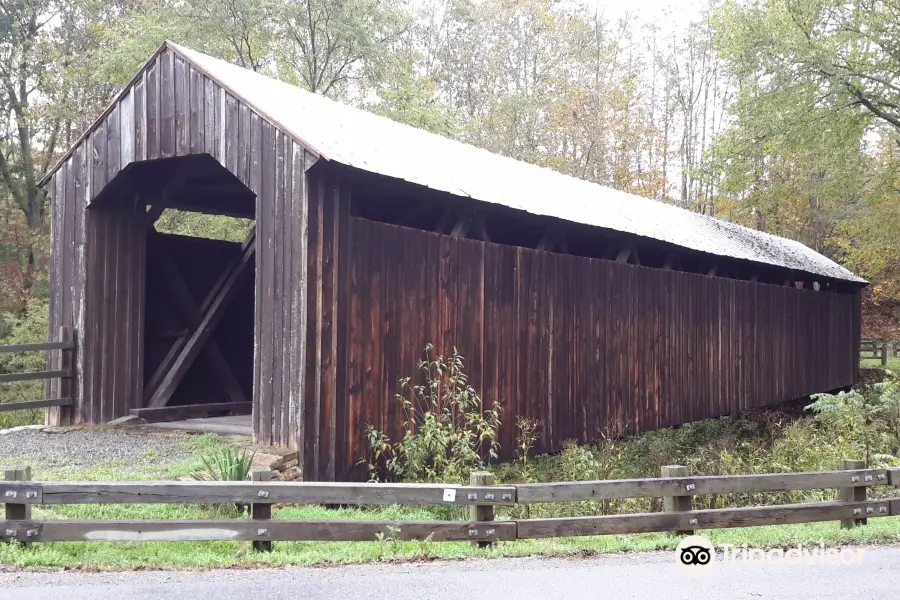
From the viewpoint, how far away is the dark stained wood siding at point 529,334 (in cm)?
773

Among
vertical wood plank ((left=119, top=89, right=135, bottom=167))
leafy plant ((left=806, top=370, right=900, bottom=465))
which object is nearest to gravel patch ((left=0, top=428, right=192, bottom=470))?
vertical wood plank ((left=119, top=89, right=135, bottom=167))

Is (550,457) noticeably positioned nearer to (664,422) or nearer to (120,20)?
(664,422)

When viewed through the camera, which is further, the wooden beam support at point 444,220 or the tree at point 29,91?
the tree at point 29,91

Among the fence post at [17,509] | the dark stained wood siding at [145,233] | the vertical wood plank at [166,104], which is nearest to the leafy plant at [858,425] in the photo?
the dark stained wood siding at [145,233]

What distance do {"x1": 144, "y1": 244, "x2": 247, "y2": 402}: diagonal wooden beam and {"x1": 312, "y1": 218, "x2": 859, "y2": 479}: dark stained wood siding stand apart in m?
3.78

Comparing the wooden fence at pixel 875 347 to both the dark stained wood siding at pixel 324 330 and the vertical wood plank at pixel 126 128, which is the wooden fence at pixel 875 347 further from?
the vertical wood plank at pixel 126 128

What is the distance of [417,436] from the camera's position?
26.3 ft

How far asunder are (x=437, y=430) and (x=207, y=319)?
4.04 metres

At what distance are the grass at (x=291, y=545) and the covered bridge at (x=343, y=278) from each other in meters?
1.38

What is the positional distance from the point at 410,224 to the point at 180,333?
343 cm

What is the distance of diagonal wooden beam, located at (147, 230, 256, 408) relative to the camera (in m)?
10.0

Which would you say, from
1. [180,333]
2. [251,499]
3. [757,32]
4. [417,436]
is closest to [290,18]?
[757,32]

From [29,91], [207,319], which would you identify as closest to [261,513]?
[207,319]

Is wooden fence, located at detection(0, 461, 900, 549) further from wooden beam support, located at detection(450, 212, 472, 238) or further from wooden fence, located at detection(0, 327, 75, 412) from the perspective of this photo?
wooden fence, located at detection(0, 327, 75, 412)
